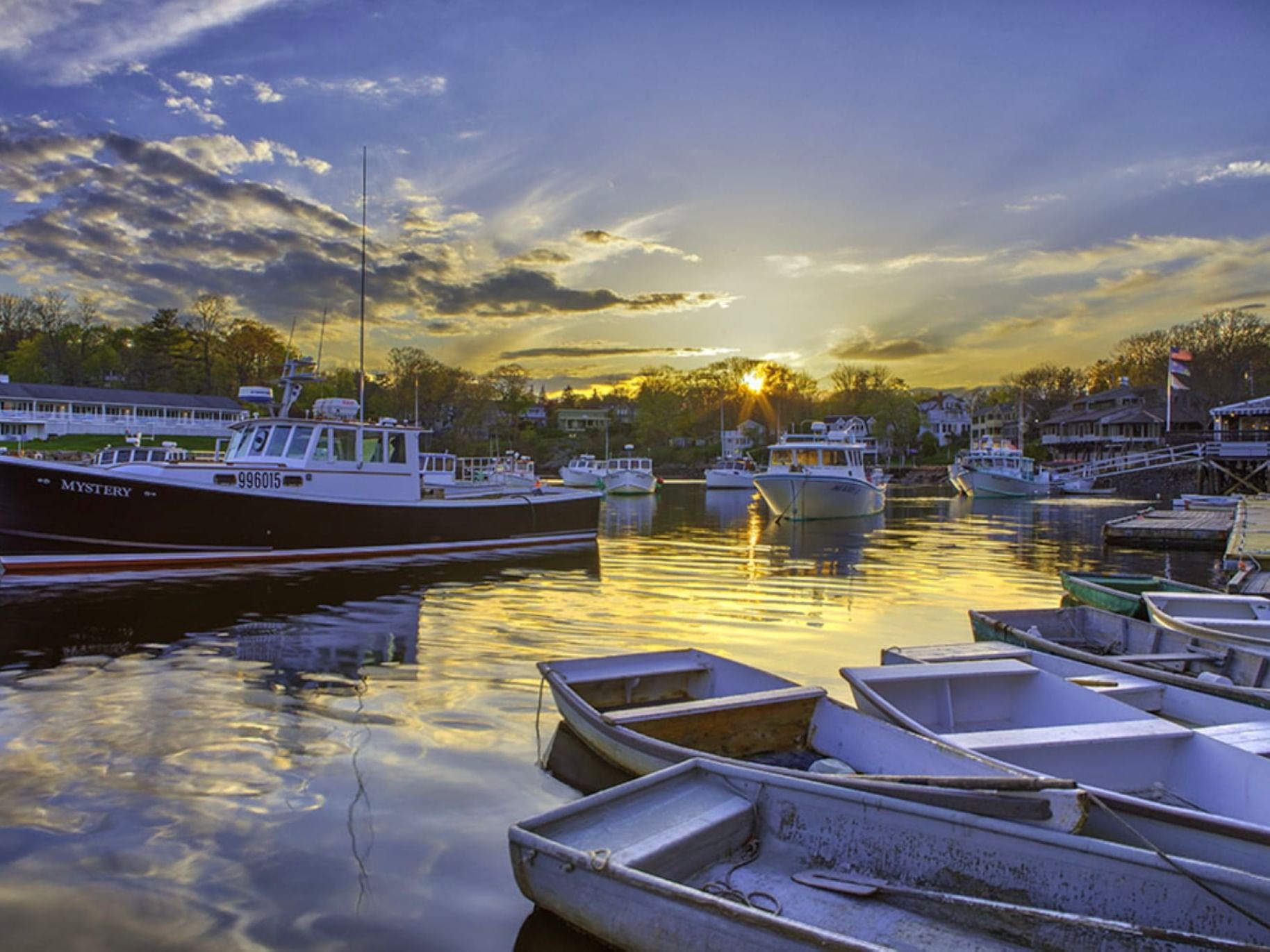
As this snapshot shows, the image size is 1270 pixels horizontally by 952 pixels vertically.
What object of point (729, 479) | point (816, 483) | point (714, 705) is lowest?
point (714, 705)

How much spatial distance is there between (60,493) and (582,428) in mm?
125717

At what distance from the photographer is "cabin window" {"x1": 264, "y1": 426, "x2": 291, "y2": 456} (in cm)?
1932

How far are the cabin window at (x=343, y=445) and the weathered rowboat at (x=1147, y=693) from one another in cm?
1533

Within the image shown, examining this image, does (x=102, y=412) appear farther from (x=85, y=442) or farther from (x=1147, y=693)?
(x=1147, y=693)

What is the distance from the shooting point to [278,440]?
63.7 feet

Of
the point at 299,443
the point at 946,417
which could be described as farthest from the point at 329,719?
the point at 946,417

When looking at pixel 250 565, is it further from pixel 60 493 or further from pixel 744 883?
pixel 744 883

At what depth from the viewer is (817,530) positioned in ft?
108

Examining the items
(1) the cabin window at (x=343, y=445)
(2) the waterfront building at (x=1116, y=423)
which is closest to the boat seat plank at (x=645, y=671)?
(1) the cabin window at (x=343, y=445)

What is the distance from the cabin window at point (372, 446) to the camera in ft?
66.7

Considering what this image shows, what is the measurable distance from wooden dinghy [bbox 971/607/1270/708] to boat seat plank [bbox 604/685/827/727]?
3.22 m

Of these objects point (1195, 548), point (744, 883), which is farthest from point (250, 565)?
point (1195, 548)

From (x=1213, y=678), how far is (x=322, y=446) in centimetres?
1788

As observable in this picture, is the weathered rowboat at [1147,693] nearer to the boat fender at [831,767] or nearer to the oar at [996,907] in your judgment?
the boat fender at [831,767]
